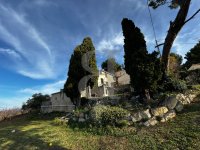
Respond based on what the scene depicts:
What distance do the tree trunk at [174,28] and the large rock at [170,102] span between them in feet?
13.4

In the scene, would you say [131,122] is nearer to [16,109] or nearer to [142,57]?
[142,57]

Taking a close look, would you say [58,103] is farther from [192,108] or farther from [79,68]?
[192,108]

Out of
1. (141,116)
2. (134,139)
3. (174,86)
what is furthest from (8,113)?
(134,139)

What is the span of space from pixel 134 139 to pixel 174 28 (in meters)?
9.18

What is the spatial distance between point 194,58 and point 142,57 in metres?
40.5

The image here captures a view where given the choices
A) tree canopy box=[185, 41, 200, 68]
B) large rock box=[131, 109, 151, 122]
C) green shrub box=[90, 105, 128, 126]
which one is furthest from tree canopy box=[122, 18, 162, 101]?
tree canopy box=[185, 41, 200, 68]

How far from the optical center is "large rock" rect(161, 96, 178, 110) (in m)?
9.97

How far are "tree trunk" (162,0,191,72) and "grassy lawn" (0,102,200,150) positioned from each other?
198 inches

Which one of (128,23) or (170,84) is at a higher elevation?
(128,23)

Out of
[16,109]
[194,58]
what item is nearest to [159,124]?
[16,109]

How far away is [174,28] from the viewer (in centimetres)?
1392

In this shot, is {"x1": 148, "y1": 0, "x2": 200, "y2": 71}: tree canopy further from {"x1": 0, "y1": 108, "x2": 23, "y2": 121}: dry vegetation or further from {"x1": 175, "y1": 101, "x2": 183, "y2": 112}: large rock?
{"x1": 0, "y1": 108, "x2": 23, "y2": 121}: dry vegetation

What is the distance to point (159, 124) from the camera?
891 cm

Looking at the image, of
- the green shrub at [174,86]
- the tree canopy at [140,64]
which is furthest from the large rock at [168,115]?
the green shrub at [174,86]
